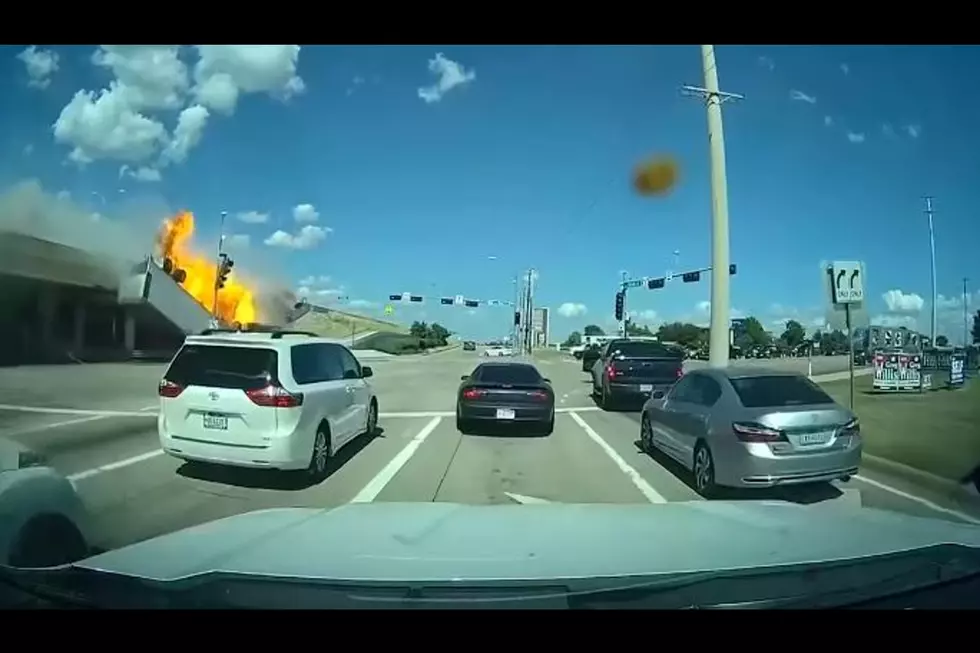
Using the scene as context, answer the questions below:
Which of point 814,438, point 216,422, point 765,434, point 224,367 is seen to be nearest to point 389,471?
point 216,422

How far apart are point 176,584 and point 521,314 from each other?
8023cm

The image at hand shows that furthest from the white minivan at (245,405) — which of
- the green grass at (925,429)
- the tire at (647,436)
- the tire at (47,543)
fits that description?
the green grass at (925,429)

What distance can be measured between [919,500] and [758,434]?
2.11 m

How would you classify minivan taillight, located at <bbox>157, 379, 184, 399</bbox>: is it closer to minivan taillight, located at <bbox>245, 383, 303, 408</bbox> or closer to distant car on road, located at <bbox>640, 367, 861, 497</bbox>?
minivan taillight, located at <bbox>245, 383, 303, 408</bbox>

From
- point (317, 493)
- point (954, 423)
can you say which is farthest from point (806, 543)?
point (954, 423)

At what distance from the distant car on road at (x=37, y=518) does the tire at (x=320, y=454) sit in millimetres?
4370

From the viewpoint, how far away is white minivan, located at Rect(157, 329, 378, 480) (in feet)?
28.6

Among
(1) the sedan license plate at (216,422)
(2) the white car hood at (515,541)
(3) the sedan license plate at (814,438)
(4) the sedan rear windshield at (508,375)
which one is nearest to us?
(2) the white car hood at (515,541)

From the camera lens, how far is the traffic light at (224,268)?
19078 millimetres

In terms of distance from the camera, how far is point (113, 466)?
10.1 meters

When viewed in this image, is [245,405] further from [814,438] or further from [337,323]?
[337,323]

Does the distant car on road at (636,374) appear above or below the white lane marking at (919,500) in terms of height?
above

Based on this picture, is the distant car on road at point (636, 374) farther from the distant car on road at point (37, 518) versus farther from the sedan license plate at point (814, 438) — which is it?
the distant car on road at point (37, 518)

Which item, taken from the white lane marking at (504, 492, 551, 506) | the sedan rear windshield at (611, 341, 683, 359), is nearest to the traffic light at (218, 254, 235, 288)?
the sedan rear windshield at (611, 341, 683, 359)
